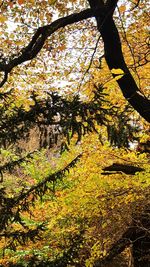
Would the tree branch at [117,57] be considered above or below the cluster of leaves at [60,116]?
above

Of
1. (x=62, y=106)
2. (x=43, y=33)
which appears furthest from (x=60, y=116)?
(x=43, y=33)

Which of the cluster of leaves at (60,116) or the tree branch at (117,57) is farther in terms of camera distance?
the tree branch at (117,57)

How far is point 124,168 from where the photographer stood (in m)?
7.37

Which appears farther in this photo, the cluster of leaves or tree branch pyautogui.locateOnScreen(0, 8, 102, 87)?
tree branch pyautogui.locateOnScreen(0, 8, 102, 87)

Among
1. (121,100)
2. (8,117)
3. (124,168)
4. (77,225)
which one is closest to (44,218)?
(77,225)

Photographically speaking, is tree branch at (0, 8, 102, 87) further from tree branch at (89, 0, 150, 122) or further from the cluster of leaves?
the cluster of leaves

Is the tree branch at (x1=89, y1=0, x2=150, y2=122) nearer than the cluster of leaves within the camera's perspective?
No

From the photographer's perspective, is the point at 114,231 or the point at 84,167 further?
the point at 114,231

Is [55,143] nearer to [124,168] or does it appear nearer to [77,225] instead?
[124,168]

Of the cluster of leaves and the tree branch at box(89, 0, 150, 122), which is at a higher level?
the tree branch at box(89, 0, 150, 122)

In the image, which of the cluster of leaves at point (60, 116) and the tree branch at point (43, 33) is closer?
the cluster of leaves at point (60, 116)

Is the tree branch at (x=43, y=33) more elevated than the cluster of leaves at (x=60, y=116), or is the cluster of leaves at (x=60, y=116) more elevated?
the tree branch at (x=43, y=33)

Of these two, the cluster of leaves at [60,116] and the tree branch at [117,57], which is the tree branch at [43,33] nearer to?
the tree branch at [117,57]

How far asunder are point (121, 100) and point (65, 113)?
5.08 metres
